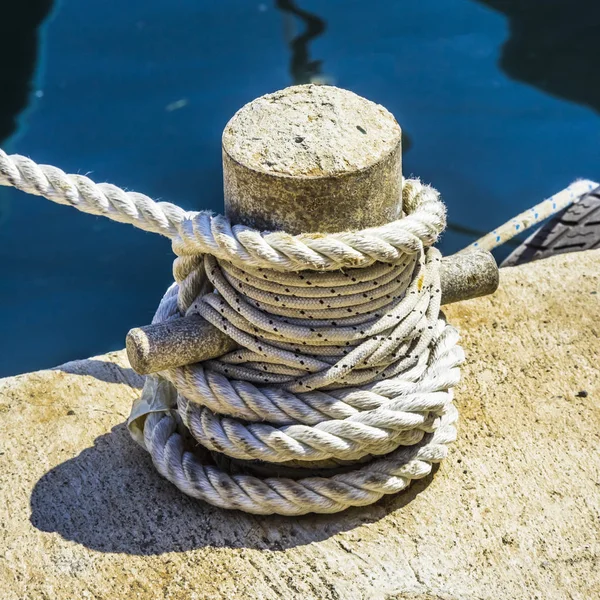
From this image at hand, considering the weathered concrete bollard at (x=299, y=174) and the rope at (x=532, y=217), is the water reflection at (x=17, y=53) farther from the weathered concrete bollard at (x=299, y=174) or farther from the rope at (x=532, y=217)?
the weathered concrete bollard at (x=299, y=174)

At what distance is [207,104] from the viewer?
4961mm

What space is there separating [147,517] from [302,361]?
1.66 ft

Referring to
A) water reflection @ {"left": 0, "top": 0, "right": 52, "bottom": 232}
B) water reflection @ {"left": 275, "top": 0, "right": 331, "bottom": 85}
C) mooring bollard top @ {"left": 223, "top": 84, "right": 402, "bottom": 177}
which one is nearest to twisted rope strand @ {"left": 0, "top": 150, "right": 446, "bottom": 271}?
mooring bollard top @ {"left": 223, "top": 84, "right": 402, "bottom": 177}

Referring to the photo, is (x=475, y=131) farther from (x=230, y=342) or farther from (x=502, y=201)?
(x=230, y=342)

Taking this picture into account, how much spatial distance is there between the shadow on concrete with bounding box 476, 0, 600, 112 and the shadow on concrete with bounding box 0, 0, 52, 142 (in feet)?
8.60

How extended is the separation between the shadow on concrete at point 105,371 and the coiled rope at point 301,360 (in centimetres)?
44

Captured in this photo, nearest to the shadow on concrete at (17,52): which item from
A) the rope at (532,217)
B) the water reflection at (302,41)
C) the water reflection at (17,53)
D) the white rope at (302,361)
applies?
the water reflection at (17,53)

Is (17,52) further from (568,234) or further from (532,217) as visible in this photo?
(568,234)

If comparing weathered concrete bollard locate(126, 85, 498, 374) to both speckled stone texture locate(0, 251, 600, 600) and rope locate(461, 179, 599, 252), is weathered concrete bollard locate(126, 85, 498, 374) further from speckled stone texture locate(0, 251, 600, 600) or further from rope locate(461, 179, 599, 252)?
rope locate(461, 179, 599, 252)

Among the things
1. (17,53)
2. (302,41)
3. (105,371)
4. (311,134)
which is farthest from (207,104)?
(311,134)

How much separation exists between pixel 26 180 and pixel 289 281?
0.61 metres

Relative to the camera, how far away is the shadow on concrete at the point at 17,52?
499 centimetres

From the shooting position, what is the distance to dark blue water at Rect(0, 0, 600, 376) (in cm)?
401

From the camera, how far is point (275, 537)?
2033mm
